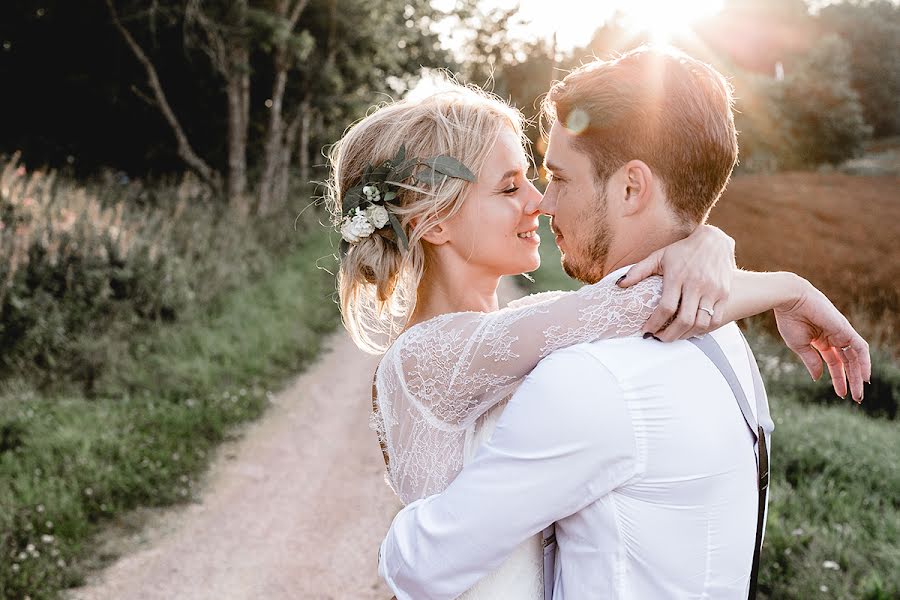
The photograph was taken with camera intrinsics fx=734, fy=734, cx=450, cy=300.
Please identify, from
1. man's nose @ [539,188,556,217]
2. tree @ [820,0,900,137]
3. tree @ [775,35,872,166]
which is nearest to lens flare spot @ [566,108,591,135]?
man's nose @ [539,188,556,217]

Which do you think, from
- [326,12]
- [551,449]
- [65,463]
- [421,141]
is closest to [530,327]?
[551,449]

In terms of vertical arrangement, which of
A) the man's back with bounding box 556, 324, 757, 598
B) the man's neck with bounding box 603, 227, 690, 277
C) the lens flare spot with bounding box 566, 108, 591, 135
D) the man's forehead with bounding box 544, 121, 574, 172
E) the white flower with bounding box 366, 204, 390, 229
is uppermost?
the lens flare spot with bounding box 566, 108, 591, 135

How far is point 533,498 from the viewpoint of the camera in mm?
1426

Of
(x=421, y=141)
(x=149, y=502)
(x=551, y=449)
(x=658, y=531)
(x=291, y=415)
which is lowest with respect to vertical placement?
(x=291, y=415)

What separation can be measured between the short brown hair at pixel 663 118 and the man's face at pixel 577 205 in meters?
0.07

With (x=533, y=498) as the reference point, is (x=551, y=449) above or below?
above

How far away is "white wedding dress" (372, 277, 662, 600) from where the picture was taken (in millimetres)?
1621

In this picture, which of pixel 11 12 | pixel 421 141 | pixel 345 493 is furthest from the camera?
pixel 11 12

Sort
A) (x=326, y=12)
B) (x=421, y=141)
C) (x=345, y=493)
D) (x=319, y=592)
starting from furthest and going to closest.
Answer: (x=326, y=12)
(x=345, y=493)
(x=319, y=592)
(x=421, y=141)

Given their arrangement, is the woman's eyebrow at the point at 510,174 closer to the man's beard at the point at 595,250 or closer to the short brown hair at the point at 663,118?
the man's beard at the point at 595,250

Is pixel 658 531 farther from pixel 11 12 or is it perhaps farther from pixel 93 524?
pixel 11 12

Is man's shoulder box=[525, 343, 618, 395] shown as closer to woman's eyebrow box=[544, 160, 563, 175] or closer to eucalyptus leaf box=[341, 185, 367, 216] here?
woman's eyebrow box=[544, 160, 563, 175]

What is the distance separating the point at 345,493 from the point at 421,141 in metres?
3.83

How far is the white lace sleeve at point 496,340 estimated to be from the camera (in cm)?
159
